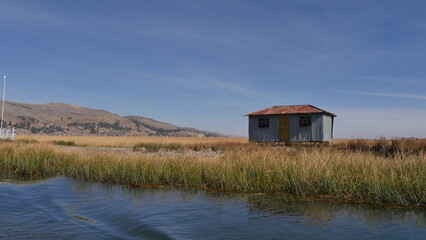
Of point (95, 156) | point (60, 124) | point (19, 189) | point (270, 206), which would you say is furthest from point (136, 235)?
point (60, 124)

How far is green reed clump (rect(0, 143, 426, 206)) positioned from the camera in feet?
32.6

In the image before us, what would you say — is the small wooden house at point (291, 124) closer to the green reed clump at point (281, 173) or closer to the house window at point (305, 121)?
the house window at point (305, 121)

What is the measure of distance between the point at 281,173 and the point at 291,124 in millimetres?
22281

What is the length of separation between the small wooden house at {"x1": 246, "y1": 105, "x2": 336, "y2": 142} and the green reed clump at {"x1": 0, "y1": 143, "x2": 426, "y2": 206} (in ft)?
61.0

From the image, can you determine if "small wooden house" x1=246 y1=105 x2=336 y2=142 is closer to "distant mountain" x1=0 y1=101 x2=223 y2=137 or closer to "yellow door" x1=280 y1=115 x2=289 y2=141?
"yellow door" x1=280 y1=115 x2=289 y2=141

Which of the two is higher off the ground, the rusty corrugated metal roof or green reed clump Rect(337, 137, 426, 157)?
the rusty corrugated metal roof

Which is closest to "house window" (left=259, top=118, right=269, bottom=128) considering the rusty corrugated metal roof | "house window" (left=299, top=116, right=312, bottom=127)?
the rusty corrugated metal roof

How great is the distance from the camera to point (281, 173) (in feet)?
38.3

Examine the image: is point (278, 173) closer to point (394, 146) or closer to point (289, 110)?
point (394, 146)

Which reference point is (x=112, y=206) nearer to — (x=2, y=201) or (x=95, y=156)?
(x=2, y=201)

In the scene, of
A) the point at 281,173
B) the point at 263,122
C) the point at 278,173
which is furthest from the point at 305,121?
the point at 281,173

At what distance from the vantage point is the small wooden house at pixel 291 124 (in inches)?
1276

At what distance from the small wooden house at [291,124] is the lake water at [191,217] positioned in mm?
22290

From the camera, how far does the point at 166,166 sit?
14.1m
